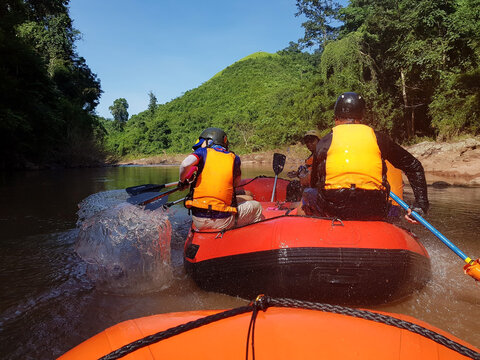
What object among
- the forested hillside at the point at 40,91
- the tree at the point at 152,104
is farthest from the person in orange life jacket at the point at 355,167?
the tree at the point at 152,104

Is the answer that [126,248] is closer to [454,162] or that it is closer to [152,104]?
[454,162]

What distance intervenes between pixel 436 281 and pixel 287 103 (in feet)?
112

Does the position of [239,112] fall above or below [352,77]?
above

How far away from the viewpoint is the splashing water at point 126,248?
3594 mm

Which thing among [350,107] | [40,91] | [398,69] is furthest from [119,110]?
[350,107]

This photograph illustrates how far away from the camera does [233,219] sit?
3531mm

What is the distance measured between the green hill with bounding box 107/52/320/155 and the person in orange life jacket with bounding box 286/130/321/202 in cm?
2199

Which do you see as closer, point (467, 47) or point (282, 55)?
point (467, 47)

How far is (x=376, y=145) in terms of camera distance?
2.71 meters

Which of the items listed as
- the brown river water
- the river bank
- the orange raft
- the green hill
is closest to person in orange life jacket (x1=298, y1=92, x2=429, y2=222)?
the brown river water

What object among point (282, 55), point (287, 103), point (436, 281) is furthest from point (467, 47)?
point (282, 55)

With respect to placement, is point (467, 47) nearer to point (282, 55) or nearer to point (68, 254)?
point (68, 254)

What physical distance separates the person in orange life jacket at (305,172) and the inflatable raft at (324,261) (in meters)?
1.71

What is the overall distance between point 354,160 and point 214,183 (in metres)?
1.36
